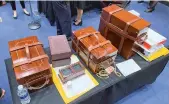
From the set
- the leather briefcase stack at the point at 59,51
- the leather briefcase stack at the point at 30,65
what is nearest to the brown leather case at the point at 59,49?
the leather briefcase stack at the point at 59,51

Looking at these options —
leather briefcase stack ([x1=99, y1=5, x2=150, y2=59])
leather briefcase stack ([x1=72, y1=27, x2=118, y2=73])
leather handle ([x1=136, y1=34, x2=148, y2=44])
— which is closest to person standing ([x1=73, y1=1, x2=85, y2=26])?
leather briefcase stack ([x1=99, y1=5, x2=150, y2=59])

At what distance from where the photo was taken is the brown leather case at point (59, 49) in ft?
4.19

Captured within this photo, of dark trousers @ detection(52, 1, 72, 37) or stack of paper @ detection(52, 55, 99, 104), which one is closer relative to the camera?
stack of paper @ detection(52, 55, 99, 104)

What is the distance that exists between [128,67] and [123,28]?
332mm

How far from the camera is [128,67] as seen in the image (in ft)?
4.72

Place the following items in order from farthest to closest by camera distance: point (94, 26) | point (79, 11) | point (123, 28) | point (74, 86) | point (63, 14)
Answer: point (94, 26) → point (79, 11) → point (63, 14) → point (123, 28) → point (74, 86)

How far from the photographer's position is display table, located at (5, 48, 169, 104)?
1170 millimetres

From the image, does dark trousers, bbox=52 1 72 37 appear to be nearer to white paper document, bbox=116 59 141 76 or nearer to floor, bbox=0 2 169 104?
floor, bbox=0 2 169 104

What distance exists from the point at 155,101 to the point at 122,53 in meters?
0.77

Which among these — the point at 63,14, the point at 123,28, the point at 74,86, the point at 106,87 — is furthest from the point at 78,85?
the point at 63,14

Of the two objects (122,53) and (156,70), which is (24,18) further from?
(156,70)

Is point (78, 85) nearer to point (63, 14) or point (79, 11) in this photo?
point (63, 14)

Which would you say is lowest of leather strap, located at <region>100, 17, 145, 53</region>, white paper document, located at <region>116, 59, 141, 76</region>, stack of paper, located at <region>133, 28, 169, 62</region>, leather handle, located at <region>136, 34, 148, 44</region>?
white paper document, located at <region>116, 59, 141, 76</region>

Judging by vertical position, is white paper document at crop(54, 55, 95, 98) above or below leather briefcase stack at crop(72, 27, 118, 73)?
below
